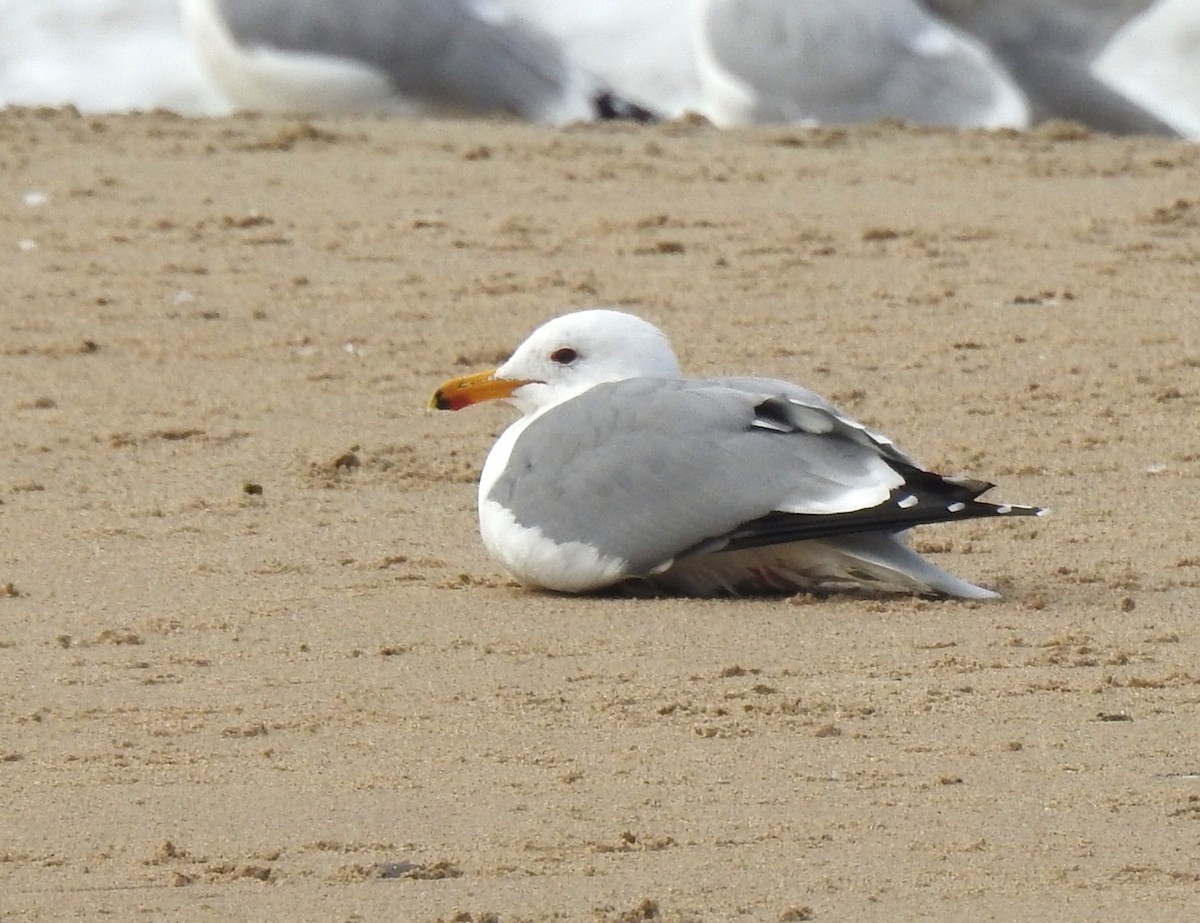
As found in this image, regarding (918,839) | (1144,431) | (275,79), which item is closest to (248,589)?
(918,839)

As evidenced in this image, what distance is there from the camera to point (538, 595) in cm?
446

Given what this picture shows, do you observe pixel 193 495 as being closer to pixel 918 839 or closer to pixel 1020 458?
pixel 1020 458

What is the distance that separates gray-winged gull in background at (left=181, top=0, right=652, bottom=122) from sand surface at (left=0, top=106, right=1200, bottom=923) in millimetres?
1123

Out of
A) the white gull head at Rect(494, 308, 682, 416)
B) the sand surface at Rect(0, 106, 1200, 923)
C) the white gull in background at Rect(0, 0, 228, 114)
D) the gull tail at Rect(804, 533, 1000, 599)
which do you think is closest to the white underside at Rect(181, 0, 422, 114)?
the sand surface at Rect(0, 106, 1200, 923)

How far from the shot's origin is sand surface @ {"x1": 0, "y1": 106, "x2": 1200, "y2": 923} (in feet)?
9.90

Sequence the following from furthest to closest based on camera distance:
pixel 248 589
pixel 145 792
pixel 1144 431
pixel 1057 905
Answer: pixel 1144 431 < pixel 248 589 < pixel 145 792 < pixel 1057 905

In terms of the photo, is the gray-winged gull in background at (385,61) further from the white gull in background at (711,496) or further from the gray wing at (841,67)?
the white gull in background at (711,496)

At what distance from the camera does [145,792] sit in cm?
326

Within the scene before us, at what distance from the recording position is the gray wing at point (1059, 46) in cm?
1066

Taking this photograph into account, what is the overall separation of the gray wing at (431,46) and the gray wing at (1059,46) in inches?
68.8

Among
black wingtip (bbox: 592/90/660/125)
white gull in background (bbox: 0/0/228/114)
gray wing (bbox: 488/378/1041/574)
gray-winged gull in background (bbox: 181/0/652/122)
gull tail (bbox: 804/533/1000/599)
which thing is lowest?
gull tail (bbox: 804/533/1000/599)

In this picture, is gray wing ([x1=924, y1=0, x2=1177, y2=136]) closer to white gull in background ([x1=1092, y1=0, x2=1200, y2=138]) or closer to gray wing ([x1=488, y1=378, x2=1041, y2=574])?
white gull in background ([x1=1092, y1=0, x2=1200, y2=138])

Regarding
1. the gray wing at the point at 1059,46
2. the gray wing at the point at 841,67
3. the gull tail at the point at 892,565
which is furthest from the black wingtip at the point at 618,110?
the gull tail at the point at 892,565

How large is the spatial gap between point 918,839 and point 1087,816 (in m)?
0.23
